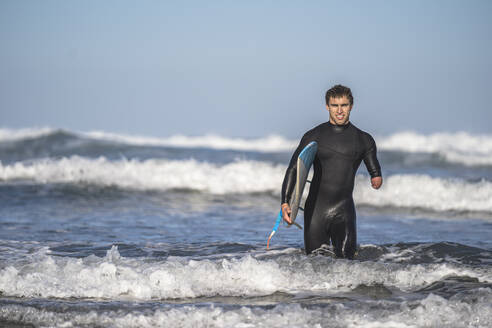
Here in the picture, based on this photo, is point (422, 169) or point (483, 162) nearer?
point (422, 169)

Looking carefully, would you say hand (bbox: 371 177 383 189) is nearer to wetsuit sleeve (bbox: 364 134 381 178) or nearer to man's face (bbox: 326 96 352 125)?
wetsuit sleeve (bbox: 364 134 381 178)

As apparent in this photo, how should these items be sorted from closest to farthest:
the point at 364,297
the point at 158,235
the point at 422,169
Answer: the point at 364,297, the point at 158,235, the point at 422,169

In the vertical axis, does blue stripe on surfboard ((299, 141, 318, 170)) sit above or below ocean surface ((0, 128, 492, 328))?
above

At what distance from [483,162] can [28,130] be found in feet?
64.4

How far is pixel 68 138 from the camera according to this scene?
2734 centimetres

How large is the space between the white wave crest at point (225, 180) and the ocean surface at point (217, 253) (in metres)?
0.05

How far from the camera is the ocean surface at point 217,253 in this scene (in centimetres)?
509

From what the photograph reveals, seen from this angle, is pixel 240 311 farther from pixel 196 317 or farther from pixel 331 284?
pixel 331 284

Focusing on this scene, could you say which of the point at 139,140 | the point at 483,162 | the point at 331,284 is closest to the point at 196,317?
the point at 331,284

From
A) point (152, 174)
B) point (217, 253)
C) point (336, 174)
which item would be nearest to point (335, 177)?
point (336, 174)

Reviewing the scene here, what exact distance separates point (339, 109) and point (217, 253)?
2.66 metres

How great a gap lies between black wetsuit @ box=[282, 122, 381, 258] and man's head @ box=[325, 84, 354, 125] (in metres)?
0.09

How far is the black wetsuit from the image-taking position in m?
5.84

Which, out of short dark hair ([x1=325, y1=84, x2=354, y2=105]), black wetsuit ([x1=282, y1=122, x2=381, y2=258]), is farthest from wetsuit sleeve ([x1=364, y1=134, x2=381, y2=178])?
short dark hair ([x1=325, y1=84, x2=354, y2=105])
